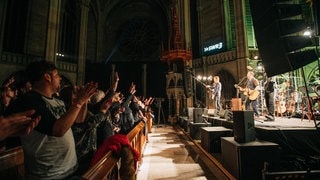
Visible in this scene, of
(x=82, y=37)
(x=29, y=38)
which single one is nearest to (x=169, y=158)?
(x=29, y=38)

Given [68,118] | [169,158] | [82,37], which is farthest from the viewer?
[82,37]

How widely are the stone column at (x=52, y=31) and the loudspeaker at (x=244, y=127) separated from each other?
12.2m

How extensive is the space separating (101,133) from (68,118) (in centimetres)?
143

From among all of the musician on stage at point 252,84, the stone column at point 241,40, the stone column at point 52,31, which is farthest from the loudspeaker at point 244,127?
the stone column at point 52,31

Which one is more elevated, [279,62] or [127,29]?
[127,29]

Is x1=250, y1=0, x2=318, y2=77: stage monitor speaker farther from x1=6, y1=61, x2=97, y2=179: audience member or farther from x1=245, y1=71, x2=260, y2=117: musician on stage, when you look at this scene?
x1=245, y1=71, x2=260, y2=117: musician on stage

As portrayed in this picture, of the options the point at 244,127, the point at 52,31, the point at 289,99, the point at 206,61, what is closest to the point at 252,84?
the point at 244,127

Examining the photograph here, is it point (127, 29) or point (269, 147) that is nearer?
point (269, 147)

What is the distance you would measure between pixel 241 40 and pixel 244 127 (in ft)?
35.4

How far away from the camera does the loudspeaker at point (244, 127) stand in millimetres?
2801

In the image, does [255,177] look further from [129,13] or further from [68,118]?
[129,13]

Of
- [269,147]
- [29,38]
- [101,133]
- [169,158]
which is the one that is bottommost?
[169,158]

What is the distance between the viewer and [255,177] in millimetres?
2592

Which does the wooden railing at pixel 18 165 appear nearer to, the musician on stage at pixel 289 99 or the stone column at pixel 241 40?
the musician on stage at pixel 289 99
